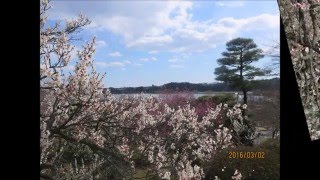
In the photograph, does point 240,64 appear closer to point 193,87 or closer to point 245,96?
point 245,96

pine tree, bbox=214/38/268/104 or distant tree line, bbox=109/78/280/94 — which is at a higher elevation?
pine tree, bbox=214/38/268/104

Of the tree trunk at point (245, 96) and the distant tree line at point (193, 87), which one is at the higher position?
the distant tree line at point (193, 87)

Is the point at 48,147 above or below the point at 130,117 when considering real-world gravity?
below

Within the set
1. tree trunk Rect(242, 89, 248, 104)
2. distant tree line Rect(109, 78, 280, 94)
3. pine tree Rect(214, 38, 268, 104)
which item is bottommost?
tree trunk Rect(242, 89, 248, 104)

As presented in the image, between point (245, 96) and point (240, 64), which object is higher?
point (240, 64)

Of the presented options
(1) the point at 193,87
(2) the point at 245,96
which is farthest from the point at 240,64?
(1) the point at 193,87

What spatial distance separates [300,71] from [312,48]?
5.1 inches

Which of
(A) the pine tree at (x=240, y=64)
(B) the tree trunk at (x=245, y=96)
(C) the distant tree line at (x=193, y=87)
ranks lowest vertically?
(B) the tree trunk at (x=245, y=96)

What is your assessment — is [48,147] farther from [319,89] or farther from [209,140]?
[319,89]

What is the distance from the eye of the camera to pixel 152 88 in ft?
7.00

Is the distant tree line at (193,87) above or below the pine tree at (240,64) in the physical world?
below
